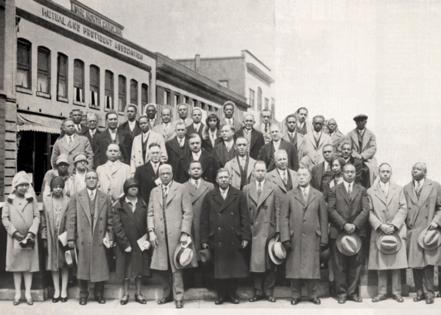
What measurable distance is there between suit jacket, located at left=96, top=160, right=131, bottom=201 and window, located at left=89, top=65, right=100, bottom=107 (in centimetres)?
318

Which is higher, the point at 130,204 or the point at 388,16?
the point at 388,16

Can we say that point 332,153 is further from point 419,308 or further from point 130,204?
point 130,204

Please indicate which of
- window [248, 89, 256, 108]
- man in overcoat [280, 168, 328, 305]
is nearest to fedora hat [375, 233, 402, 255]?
man in overcoat [280, 168, 328, 305]

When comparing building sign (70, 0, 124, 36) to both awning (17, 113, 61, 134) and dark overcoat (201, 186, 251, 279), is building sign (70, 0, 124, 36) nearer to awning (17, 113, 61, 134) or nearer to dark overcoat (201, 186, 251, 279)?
awning (17, 113, 61, 134)

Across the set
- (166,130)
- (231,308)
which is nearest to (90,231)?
(231,308)

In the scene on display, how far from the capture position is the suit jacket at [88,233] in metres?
5.13

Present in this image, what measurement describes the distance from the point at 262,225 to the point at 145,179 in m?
1.30

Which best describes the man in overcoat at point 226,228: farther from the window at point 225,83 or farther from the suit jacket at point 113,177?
the window at point 225,83

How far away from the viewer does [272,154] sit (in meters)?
5.85

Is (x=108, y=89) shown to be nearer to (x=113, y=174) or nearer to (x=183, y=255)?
(x=113, y=174)

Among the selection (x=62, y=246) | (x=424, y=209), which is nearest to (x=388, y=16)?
(x=424, y=209)

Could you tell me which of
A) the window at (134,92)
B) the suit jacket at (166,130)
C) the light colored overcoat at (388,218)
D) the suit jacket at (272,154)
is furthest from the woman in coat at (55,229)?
the window at (134,92)

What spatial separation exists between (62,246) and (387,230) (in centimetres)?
315

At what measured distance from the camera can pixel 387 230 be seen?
200 inches
